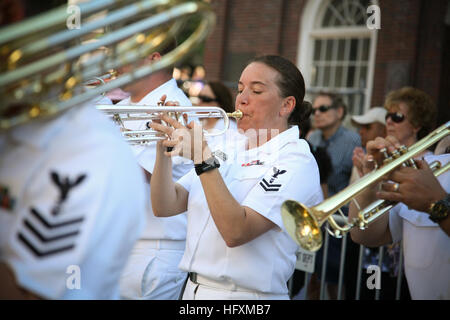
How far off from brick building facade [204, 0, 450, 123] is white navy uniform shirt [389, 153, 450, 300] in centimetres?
459

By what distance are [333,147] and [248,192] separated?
302 centimetres

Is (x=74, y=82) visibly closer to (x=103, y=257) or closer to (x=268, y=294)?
Answer: (x=103, y=257)

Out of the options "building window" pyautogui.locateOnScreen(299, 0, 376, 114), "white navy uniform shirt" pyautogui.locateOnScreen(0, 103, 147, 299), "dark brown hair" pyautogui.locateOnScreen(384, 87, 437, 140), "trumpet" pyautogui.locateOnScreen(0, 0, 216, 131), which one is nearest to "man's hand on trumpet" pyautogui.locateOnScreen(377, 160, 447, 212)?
"trumpet" pyautogui.locateOnScreen(0, 0, 216, 131)

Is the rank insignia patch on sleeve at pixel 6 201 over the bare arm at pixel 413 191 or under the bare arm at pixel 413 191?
over

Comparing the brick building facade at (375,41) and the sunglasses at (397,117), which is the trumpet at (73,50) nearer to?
the sunglasses at (397,117)

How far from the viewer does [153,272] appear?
2.96m

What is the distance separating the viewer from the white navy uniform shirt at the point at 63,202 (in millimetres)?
1118

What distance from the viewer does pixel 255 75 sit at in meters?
2.71

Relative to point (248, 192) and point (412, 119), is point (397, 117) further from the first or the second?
point (248, 192)

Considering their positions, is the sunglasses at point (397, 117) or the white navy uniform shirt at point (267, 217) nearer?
the white navy uniform shirt at point (267, 217)

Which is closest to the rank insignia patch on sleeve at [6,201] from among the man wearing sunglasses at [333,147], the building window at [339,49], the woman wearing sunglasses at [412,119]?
the woman wearing sunglasses at [412,119]

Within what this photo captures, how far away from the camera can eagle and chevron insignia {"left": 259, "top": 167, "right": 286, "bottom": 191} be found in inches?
93.0

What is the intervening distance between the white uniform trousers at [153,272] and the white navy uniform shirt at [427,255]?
132 cm
